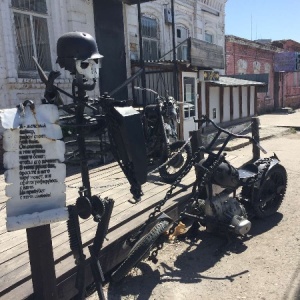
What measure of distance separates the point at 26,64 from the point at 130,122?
590 centimetres

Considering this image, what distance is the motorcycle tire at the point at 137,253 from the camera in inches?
123

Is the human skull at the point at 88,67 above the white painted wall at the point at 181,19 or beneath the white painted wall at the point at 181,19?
beneath

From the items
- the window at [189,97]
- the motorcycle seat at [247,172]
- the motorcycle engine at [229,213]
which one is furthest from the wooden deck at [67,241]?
the window at [189,97]

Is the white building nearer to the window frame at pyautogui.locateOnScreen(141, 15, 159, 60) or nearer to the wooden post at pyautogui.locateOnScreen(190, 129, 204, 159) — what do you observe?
the window frame at pyautogui.locateOnScreen(141, 15, 159, 60)

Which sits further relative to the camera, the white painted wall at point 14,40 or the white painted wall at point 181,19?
the white painted wall at point 181,19

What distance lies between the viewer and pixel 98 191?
16.0 ft

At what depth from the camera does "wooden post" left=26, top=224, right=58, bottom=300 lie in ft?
6.72

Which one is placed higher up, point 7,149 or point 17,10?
point 17,10

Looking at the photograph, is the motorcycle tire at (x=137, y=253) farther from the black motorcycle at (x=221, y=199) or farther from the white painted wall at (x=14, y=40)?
the white painted wall at (x=14, y=40)

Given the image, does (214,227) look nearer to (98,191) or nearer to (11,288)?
(98,191)

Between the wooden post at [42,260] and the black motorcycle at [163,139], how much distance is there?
3.46 meters

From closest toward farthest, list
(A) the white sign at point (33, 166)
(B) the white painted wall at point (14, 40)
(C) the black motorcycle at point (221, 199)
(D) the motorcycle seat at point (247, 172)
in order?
(A) the white sign at point (33, 166)
(C) the black motorcycle at point (221, 199)
(D) the motorcycle seat at point (247, 172)
(B) the white painted wall at point (14, 40)

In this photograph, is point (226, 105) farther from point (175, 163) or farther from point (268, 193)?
point (268, 193)

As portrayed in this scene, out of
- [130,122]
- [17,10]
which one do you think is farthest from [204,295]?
[17,10]
